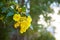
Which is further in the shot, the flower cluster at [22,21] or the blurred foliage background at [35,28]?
the blurred foliage background at [35,28]

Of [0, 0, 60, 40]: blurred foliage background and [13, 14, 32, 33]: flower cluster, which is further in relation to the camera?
[0, 0, 60, 40]: blurred foliage background

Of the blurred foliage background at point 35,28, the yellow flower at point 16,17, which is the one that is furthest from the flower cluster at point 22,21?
the blurred foliage background at point 35,28

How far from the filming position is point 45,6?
8.46ft

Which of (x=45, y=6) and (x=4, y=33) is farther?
(x=45, y=6)

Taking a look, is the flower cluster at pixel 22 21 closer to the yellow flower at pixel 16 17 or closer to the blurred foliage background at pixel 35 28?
the yellow flower at pixel 16 17

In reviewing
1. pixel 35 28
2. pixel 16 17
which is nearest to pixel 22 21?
pixel 16 17

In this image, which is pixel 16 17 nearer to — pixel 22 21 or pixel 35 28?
pixel 22 21

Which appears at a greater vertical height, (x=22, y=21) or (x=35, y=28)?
(x=22, y=21)

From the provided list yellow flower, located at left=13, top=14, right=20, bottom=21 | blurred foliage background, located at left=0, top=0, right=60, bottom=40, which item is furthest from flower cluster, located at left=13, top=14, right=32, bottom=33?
blurred foliage background, located at left=0, top=0, right=60, bottom=40

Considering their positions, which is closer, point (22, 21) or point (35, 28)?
point (22, 21)

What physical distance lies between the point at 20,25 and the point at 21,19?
1.3 inches

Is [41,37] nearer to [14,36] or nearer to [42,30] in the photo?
[42,30]

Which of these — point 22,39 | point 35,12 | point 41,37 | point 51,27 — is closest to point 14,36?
point 22,39

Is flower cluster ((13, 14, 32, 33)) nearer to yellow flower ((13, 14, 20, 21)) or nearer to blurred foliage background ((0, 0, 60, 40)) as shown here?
yellow flower ((13, 14, 20, 21))
